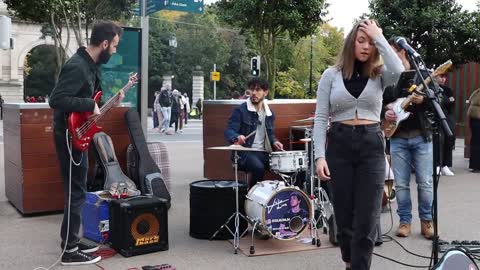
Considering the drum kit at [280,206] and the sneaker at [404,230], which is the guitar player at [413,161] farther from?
the drum kit at [280,206]

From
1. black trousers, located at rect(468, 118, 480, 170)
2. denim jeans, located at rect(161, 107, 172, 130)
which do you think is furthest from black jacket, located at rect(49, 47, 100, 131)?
denim jeans, located at rect(161, 107, 172, 130)

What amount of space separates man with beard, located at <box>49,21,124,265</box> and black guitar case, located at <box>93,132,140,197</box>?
123cm

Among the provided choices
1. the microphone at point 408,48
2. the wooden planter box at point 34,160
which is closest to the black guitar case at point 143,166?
the wooden planter box at point 34,160

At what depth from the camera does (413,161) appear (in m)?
5.68

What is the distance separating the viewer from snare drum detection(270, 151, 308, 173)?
5188mm

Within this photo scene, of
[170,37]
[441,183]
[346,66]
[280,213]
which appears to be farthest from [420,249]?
[170,37]

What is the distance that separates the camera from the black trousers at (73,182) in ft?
15.1

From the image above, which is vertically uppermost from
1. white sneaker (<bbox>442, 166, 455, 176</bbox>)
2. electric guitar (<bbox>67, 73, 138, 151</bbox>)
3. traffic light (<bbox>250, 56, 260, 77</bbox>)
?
traffic light (<bbox>250, 56, 260, 77</bbox>)

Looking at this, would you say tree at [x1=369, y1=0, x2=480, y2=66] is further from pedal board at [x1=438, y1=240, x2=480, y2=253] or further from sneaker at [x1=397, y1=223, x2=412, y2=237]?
pedal board at [x1=438, y1=240, x2=480, y2=253]

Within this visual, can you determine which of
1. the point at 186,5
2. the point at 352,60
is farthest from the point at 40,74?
the point at 352,60

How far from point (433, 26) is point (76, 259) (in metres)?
8.84

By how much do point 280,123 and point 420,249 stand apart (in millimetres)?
3107

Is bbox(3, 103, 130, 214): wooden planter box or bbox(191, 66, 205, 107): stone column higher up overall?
bbox(191, 66, 205, 107): stone column

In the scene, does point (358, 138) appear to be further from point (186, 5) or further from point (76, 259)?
point (186, 5)
